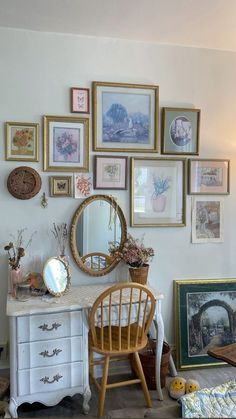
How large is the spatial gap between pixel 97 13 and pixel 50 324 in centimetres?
207

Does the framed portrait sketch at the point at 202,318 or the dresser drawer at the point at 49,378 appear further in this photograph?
the framed portrait sketch at the point at 202,318

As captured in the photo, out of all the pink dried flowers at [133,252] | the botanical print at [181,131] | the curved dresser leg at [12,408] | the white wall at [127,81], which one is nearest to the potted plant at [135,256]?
the pink dried flowers at [133,252]

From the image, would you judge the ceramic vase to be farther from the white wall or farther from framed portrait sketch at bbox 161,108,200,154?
framed portrait sketch at bbox 161,108,200,154

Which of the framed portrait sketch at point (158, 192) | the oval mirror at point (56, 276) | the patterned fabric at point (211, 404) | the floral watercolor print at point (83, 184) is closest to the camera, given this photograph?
the patterned fabric at point (211, 404)

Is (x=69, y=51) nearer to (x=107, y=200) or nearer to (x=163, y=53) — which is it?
(x=163, y=53)

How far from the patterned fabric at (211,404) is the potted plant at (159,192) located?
1440 mm

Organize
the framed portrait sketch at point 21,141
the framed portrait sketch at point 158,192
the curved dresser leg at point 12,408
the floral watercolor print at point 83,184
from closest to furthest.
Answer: the curved dresser leg at point 12,408
the framed portrait sketch at point 21,141
the floral watercolor print at point 83,184
the framed portrait sketch at point 158,192

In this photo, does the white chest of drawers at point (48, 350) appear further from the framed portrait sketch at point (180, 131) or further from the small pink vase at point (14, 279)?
the framed portrait sketch at point (180, 131)

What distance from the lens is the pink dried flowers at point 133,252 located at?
100 inches

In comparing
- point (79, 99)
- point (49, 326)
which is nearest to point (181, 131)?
point (79, 99)

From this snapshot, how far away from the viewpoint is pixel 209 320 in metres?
2.83

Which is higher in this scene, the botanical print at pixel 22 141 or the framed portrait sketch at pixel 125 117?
the framed portrait sketch at pixel 125 117

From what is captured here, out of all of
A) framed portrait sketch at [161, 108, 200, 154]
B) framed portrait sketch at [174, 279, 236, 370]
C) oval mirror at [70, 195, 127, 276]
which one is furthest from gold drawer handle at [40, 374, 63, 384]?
framed portrait sketch at [161, 108, 200, 154]

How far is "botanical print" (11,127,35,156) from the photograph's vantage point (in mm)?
2494
